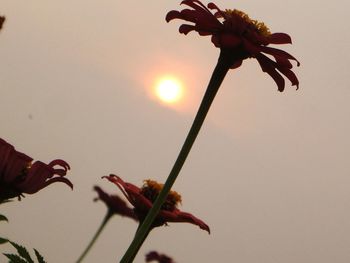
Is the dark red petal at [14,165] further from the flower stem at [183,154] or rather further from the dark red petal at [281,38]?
the dark red petal at [281,38]

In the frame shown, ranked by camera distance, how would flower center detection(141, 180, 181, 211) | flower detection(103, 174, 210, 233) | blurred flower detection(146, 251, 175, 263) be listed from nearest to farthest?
flower detection(103, 174, 210, 233) → flower center detection(141, 180, 181, 211) → blurred flower detection(146, 251, 175, 263)

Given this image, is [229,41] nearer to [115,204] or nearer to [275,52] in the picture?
[275,52]

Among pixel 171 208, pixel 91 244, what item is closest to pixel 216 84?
pixel 171 208

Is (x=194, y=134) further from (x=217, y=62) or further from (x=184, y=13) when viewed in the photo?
(x=184, y=13)

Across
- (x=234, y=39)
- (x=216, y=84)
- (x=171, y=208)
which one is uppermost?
(x=234, y=39)

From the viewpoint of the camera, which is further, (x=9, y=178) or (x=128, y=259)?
(x=9, y=178)

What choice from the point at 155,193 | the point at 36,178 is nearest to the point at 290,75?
the point at 36,178

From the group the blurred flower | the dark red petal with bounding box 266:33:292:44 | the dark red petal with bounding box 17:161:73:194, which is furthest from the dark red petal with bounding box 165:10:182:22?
the blurred flower

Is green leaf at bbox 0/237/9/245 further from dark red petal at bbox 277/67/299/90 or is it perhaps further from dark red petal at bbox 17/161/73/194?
dark red petal at bbox 277/67/299/90
